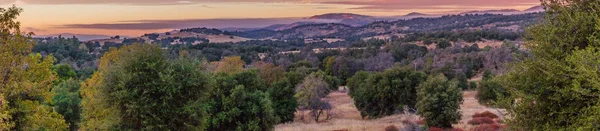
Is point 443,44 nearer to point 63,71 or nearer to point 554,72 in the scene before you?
A: point 63,71

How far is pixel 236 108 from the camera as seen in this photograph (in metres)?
23.9

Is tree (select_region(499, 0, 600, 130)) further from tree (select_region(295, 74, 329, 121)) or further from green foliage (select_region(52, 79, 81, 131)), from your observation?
green foliage (select_region(52, 79, 81, 131))

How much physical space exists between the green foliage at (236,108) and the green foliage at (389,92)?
17.4 m

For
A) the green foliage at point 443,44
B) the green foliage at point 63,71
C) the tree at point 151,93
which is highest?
the tree at point 151,93

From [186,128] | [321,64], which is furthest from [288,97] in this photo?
[321,64]

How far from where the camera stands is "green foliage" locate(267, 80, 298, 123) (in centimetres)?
3619

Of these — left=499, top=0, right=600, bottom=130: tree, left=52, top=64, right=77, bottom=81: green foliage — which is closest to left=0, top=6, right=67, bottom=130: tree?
left=499, top=0, right=600, bottom=130: tree

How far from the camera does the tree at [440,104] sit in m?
29.1

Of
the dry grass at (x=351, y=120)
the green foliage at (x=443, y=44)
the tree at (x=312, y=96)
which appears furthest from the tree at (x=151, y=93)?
the green foliage at (x=443, y=44)

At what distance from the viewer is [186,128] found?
19.1 m

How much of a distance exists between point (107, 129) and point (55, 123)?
2763 mm

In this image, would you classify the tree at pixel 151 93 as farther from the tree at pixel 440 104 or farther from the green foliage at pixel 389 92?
the green foliage at pixel 389 92

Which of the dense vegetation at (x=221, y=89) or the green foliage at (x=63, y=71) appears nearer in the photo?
the dense vegetation at (x=221, y=89)

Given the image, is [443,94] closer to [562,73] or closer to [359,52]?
[562,73]
